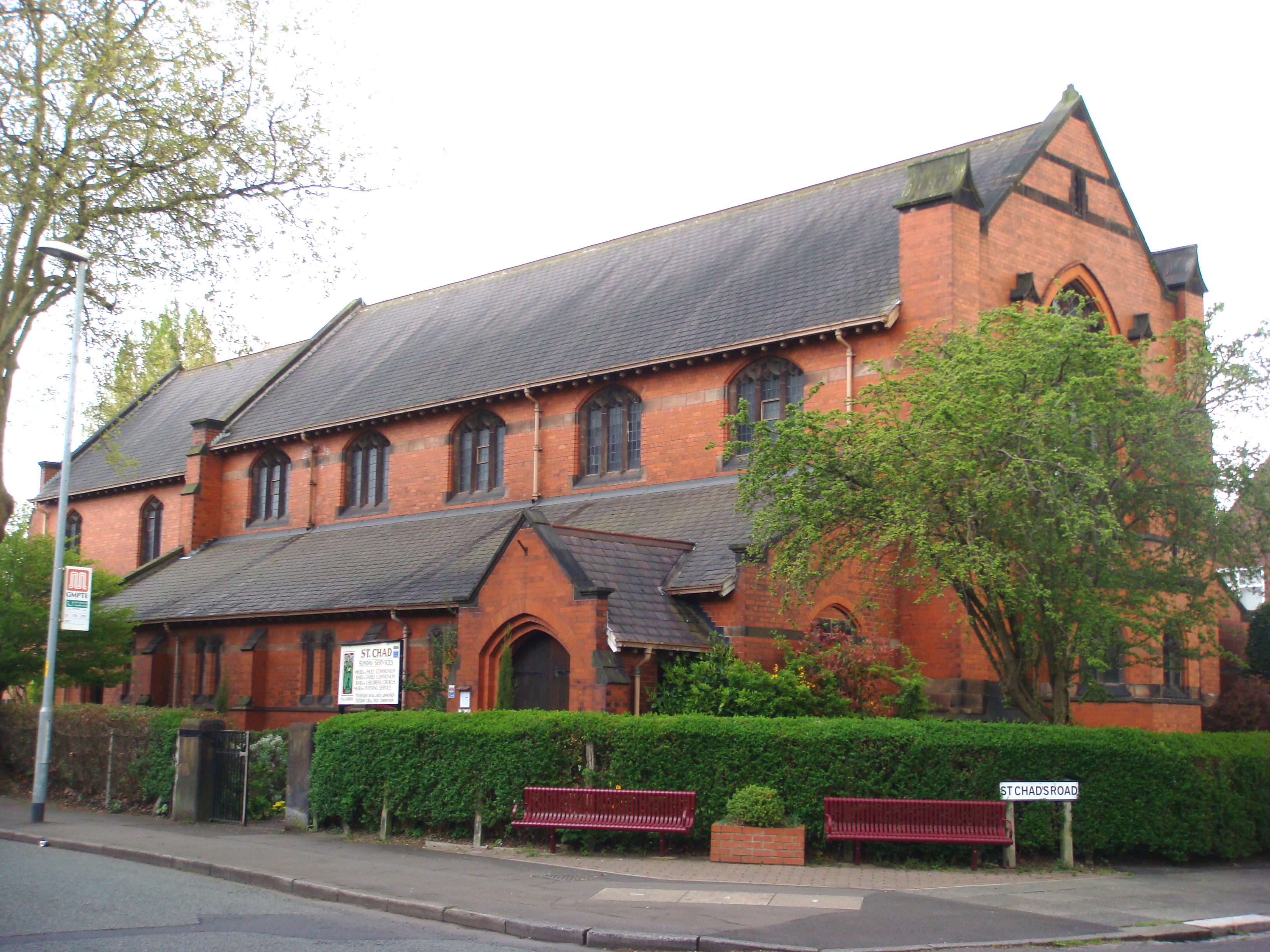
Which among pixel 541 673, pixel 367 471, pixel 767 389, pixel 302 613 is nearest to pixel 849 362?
pixel 767 389

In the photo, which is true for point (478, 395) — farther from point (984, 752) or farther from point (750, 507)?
point (984, 752)

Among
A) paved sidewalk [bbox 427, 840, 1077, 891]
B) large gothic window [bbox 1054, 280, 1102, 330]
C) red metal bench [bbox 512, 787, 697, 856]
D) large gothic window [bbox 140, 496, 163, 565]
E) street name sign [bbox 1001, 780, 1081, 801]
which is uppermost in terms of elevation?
large gothic window [bbox 1054, 280, 1102, 330]

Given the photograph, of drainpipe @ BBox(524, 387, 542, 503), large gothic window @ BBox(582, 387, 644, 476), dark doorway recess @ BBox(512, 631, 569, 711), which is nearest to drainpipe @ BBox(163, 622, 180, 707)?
drainpipe @ BBox(524, 387, 542, 503)

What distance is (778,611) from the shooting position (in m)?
20.3

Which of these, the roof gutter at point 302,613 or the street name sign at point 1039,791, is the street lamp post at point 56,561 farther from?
the street name sign at point 1039,791

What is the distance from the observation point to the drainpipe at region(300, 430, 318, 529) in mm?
34000

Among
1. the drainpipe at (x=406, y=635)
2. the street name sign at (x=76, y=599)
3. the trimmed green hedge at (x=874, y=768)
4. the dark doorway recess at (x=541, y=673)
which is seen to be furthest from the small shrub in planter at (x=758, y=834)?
the drainpipe at (x=406, y=635)

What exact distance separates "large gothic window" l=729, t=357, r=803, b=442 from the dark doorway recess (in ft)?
20.8

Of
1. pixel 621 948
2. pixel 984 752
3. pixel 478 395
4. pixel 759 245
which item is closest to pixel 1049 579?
pixel 984 752

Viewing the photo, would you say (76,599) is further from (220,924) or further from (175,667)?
(175,667)

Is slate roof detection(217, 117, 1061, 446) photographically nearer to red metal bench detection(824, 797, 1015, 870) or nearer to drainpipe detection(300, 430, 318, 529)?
drainpipe detection(300, 430, 318, 529)

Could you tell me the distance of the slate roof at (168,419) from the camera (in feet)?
131

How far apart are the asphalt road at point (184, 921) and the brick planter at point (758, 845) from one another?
14.6ft

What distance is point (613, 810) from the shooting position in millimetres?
15492
